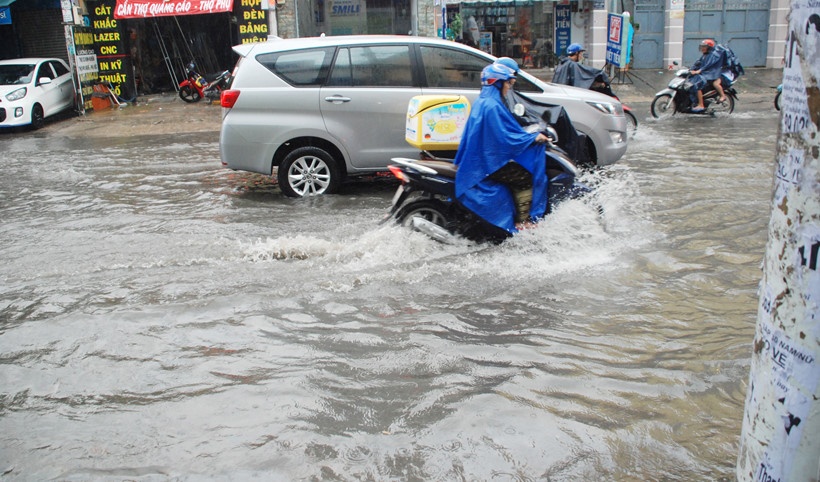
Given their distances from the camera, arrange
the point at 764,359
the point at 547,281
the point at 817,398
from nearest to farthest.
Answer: the point at 817,398
the point at 764,359
the point at 547,281

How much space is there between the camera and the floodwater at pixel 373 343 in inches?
135

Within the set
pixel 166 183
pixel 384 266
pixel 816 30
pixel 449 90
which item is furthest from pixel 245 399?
pixel 166 183

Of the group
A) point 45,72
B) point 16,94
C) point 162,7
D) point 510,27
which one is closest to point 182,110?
point 162,7

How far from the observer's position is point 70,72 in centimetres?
1852

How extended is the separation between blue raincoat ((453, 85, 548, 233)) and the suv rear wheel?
112 inches

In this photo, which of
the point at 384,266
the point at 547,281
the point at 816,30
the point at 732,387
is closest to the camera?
the point at 816,30

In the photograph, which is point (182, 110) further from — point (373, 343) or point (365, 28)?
point (373, 343)

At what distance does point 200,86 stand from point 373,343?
16047 millimetres

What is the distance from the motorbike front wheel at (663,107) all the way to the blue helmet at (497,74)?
9709 mm

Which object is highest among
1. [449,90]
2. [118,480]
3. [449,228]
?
[449,90]

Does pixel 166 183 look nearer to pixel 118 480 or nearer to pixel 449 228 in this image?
pixel 449 228

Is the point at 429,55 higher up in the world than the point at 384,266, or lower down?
higher up

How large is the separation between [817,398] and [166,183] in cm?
917

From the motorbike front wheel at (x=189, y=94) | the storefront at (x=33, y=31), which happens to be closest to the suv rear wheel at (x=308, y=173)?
the motorbike front wheel at (x=189, y=94)
